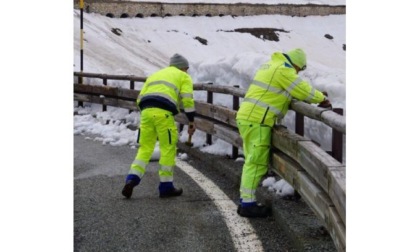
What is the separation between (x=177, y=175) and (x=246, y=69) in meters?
2.95

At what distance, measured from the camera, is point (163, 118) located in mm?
6707

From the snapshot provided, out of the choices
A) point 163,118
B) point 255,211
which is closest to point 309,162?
point 255,211

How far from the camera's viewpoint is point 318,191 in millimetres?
4508

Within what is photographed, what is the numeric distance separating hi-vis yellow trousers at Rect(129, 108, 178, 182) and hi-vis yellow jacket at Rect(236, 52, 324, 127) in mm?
962

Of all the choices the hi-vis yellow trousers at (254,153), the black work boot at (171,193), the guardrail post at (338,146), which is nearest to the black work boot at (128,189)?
the black work boot at (171,193)

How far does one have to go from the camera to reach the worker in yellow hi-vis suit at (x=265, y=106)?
19.0 ft

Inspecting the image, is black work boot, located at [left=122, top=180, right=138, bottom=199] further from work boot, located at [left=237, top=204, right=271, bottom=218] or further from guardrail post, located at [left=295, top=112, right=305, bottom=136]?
guardrail post, located at [left=295, top=112, right=305, bottom=136]

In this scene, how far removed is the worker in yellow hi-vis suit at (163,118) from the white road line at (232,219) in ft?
1.41

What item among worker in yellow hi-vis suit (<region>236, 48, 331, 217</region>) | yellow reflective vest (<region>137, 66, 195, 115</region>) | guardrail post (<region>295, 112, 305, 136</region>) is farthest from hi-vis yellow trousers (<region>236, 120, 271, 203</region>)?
yellow reflective vest (<region>137, 66, 195, 115</region>)

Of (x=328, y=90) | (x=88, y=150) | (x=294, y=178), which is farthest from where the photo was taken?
(x=88, y=150)

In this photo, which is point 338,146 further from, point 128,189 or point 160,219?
point 128,189

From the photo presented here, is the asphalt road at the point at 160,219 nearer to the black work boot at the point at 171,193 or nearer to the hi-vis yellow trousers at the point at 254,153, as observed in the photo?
the black work boot at the point at 171,193
